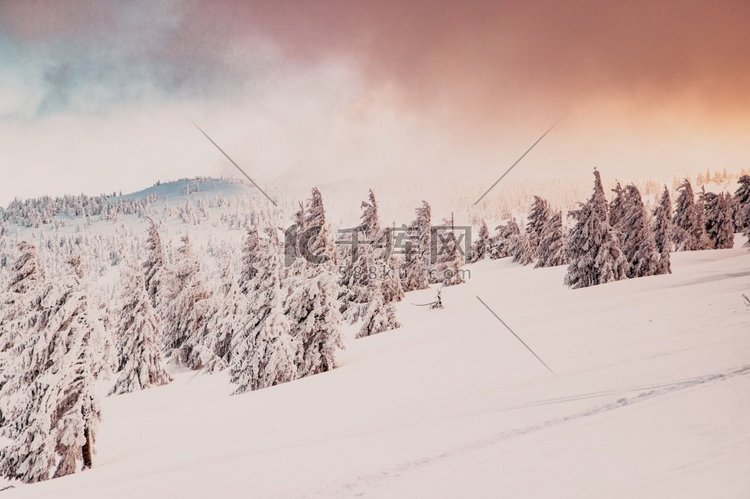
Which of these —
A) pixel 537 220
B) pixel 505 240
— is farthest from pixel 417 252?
pixel 505 240

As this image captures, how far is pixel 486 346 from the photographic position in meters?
16.8

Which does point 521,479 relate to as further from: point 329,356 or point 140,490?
point 329,356

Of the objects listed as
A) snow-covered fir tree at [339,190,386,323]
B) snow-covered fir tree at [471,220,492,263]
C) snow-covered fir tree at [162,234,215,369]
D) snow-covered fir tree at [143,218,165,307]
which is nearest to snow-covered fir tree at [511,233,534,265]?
snow-covered fir tree at [471,220,492,263]

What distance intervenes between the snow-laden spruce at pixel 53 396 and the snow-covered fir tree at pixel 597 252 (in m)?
38.0

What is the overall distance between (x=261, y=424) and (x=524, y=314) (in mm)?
16206

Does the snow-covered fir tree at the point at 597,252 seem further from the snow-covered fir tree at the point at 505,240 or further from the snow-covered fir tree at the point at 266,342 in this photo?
the snow-covered fir tree at the point at 505,240

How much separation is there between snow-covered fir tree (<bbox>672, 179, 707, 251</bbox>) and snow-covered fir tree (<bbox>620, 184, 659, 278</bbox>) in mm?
33950

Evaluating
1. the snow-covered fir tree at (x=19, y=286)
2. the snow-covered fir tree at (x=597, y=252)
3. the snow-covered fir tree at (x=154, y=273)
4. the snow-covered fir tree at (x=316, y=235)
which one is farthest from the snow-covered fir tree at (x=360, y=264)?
the snow-covered fir tree at (x=19, y=286)

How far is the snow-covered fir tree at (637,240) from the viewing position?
127 feet

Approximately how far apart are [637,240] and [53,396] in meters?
46.0

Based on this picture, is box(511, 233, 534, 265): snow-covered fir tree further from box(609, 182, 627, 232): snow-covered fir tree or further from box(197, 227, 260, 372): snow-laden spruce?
box(197, 227, 260, 372): snow-laden spruce

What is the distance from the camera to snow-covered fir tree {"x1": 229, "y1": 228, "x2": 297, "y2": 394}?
22062mm

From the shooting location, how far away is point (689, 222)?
216ft

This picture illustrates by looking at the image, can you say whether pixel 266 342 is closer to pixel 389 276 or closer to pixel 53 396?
pixel 53 396
